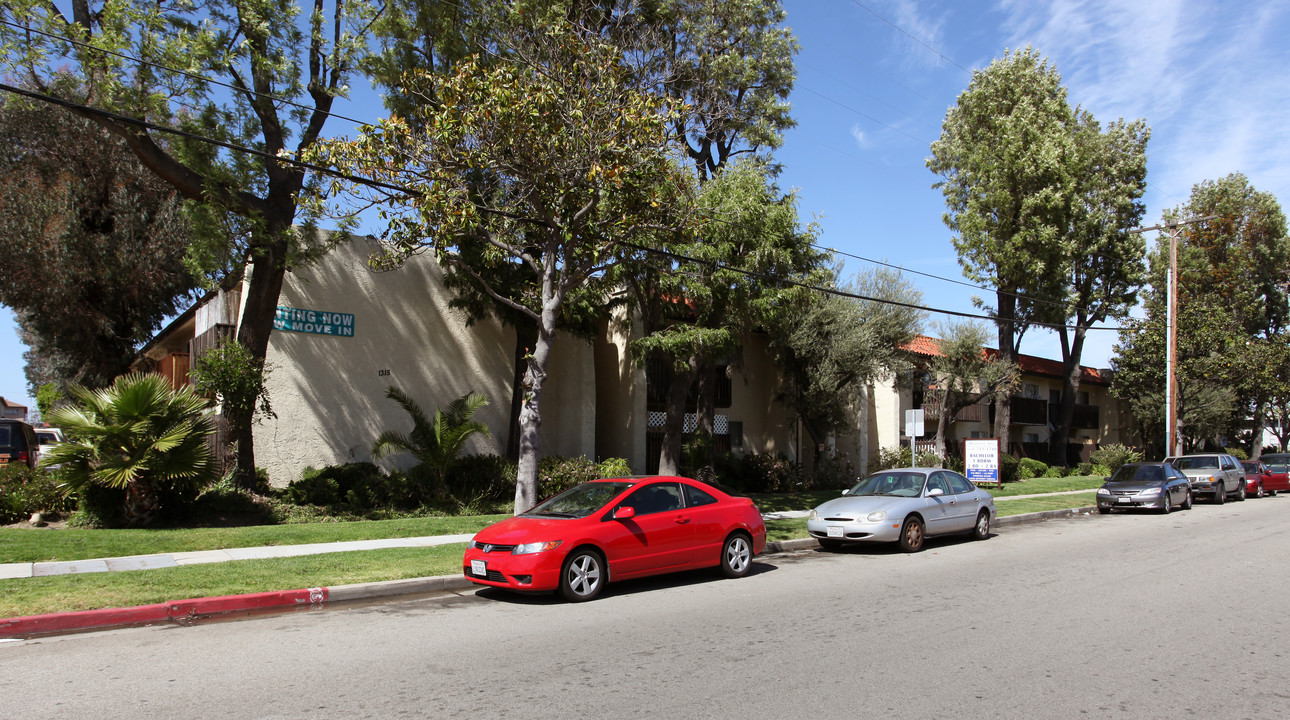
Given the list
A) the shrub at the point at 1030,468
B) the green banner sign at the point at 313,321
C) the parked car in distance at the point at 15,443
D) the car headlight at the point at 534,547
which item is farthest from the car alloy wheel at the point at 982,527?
the shrub at the point at 1030,468

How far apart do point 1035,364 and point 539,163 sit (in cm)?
3389

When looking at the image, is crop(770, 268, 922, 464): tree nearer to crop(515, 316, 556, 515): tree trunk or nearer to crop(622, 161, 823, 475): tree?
crop(622, 161, 823, 475): tree

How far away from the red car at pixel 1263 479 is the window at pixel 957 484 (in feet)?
63.3

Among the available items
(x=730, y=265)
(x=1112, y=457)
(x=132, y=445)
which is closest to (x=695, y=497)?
(x=730, y=265)

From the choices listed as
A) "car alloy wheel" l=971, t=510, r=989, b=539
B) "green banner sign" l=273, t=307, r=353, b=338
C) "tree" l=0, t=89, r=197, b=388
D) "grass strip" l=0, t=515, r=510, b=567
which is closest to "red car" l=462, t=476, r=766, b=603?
"grass strip" l=0, t=515, r=510, b=567

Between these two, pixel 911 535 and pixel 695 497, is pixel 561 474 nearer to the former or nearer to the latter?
pixel 911 535

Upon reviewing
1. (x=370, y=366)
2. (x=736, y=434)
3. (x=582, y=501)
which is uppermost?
(x=370, y=366)

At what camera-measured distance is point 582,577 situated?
8961 millimetres

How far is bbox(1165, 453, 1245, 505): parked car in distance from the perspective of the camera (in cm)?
2419

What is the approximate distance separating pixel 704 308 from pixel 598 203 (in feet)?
13.7

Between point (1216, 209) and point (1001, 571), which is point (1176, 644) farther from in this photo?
point (1216, 209)

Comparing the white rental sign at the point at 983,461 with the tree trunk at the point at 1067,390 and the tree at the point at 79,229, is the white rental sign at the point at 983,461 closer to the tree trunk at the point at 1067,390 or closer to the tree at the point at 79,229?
the tree trunk at the point at 1067,390

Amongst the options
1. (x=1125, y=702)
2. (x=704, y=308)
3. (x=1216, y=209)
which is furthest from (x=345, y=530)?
(x=1216, y=209)

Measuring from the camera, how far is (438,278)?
63.7 ft
